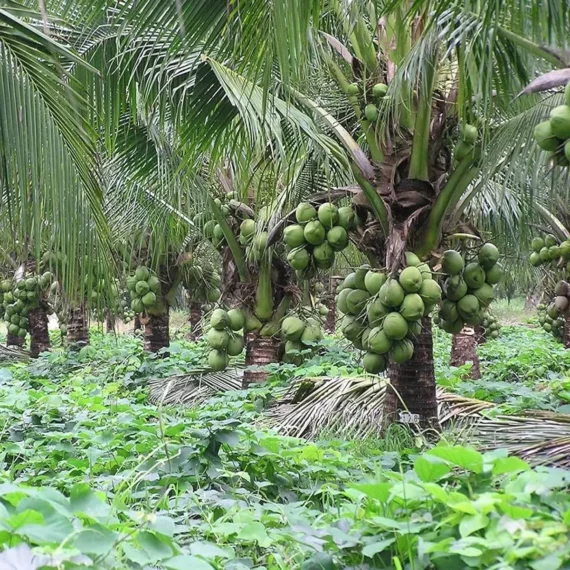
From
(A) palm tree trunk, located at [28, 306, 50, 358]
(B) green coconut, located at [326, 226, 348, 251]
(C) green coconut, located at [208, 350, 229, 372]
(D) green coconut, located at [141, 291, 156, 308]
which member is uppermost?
(B) green coconut, located at [326, 226, 348, 251]

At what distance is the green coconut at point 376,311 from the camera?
13.2ft

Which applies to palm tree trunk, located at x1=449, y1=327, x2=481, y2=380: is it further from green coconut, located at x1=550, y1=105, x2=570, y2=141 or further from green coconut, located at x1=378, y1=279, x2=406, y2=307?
green coconut, located at x1=550, y1=105, x2=570, y2=141

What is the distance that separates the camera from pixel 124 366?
8164 millimetres

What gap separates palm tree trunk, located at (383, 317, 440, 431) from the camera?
4.44 meters

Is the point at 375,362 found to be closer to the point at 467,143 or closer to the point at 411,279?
the point at 411,279

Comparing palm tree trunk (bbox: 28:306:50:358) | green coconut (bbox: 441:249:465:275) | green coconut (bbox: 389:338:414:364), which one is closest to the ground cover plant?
green coconut (bbox: 389:338:414:364)

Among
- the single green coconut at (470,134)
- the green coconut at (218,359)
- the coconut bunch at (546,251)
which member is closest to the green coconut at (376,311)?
the single green coconut at (470,134)

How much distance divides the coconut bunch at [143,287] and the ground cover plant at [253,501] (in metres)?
4.51

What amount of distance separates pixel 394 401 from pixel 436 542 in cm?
284

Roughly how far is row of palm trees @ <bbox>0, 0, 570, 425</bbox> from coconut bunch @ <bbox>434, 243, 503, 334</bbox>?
0.66 feet

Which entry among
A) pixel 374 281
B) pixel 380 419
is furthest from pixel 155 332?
pixel 374 281

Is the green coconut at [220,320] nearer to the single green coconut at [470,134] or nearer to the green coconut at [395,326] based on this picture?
the green coconut at [395,326]

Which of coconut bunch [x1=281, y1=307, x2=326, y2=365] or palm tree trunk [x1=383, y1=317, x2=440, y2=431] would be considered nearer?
palm tree trunk [x1=383, y1=317, x2=440, y2=431]

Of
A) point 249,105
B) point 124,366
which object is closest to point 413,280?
point 249,105
